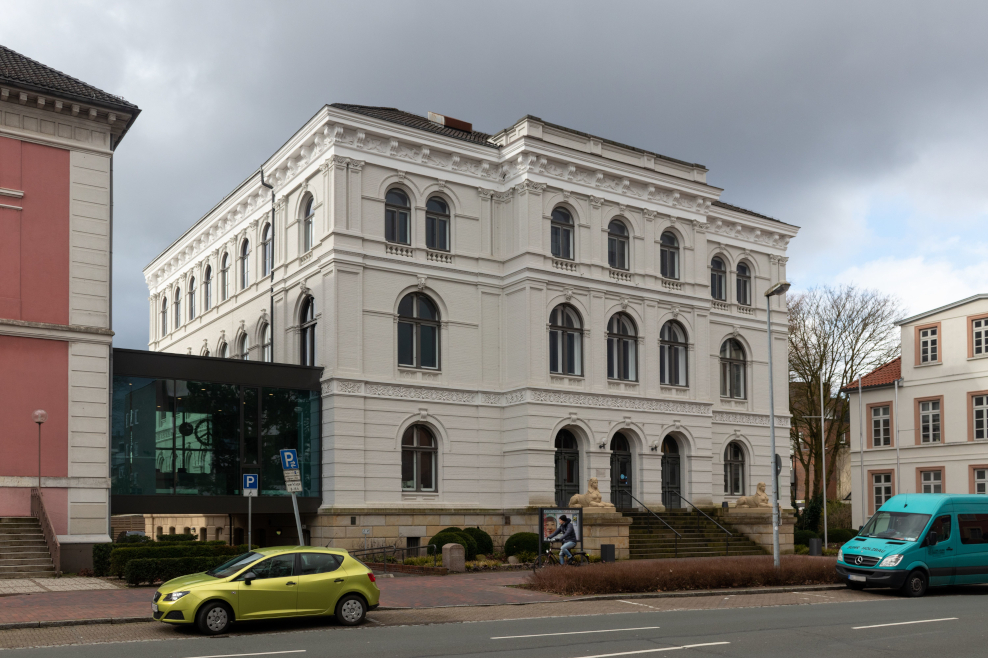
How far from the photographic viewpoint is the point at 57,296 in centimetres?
2812

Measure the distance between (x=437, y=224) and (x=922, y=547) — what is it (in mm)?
19462

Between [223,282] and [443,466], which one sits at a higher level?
[223,282]

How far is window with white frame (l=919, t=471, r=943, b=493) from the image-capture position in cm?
5091

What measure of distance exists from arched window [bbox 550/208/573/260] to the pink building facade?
15.6m

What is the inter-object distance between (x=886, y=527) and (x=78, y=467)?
825 inches

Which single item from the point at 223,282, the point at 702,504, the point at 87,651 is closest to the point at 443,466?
the point at 702,504

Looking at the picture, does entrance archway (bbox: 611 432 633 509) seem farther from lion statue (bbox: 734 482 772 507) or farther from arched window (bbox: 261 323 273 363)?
arched window (bbox: 261 323 273 363)

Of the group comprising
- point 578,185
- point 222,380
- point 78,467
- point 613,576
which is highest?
point 578,185

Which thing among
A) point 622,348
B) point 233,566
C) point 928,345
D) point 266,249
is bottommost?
point 233,566

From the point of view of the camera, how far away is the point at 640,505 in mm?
38500

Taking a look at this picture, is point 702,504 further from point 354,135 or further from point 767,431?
point 354,135

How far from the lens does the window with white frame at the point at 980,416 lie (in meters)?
49.2

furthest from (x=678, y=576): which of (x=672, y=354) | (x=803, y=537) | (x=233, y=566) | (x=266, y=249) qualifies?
(x=266, y=249)

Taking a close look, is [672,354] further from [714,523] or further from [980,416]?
[980,416]
